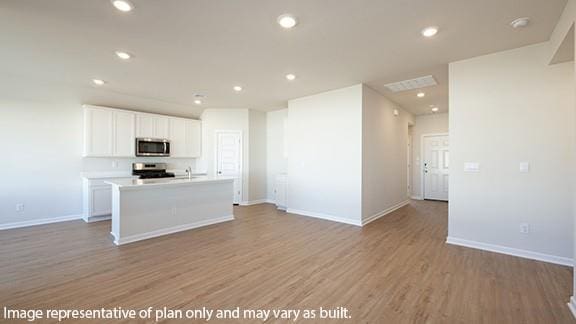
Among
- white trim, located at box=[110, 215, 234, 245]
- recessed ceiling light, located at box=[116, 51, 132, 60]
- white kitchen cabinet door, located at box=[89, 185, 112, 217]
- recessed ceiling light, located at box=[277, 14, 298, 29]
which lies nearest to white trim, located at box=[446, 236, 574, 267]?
recessed ceiling light, located at box=[277, 14, 298, 29]

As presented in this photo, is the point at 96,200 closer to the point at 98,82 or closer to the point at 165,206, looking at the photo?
the point at 165,206

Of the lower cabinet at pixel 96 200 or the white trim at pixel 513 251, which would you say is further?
the lower cabinet at pixel 96 200

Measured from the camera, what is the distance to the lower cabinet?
4871 mm

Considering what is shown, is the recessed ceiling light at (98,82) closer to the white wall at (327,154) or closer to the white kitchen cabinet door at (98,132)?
the white kitchen cabinet door at (98,132)

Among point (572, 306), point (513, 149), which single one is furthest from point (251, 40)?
point (572, 306)

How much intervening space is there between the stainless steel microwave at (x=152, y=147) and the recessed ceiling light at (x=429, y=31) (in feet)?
19.1

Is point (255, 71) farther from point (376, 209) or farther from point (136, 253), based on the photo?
point (376, 209)

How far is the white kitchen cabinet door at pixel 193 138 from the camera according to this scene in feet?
22.0

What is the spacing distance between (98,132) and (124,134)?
0.47 meters

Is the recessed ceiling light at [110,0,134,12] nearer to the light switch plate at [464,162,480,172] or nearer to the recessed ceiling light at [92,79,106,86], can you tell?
the recessed ceiling light at [92,79,106,86]

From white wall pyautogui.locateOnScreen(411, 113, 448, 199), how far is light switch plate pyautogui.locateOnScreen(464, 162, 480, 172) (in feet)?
14.3

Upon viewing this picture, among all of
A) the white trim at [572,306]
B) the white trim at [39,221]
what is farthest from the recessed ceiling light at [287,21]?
the white trim at [39,221]

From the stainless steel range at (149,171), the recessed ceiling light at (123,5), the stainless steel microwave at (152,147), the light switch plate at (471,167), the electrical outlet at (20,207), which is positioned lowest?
the electrical outlet at (20,207)

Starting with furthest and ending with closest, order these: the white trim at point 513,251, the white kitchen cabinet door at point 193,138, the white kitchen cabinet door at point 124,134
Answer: the white kitchen cabinet door at point 193,138, the white kitchen cabinet door at point 124,134, the white trim at point 513,251
